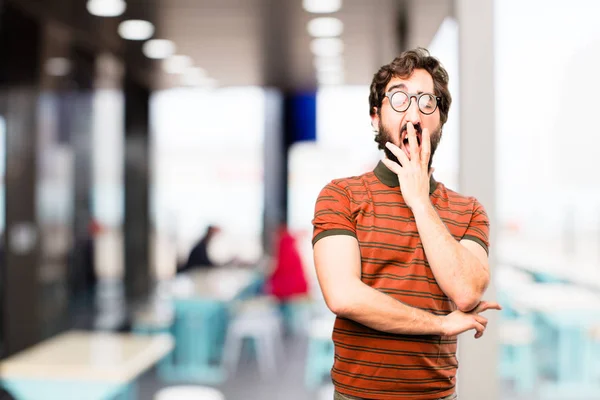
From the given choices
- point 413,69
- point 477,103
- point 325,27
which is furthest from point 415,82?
point 325,27

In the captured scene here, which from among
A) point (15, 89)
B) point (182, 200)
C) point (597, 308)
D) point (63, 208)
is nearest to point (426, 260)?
point (597, 308)

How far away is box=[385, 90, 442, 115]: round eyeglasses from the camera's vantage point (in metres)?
1.49

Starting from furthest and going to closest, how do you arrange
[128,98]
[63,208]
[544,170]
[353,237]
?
[128,98] < [63,208] < [544,170] < [353,237]

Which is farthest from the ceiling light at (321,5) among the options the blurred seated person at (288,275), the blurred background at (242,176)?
the blurred seated person at (288,275)

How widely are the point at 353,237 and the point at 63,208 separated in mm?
4427

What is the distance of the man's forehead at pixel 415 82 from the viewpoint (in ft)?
4.92

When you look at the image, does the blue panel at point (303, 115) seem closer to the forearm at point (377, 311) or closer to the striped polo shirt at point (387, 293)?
the striped polo shirt at point (387, 293)

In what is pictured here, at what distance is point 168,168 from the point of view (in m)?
6.93

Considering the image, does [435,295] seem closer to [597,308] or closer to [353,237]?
[353,237]

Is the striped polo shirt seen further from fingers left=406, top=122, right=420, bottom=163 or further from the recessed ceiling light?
the recessed ceiling light

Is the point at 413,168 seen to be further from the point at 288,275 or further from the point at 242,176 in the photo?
the point at 242,176

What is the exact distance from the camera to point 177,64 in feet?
17.8

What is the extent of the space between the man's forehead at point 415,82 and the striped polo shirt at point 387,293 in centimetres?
27

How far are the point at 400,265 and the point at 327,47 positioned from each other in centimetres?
364
